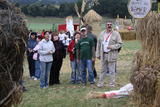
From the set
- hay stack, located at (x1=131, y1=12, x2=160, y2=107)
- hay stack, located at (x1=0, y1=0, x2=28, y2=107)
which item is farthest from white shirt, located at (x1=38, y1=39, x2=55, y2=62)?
hay stack, located at (x1=0, y1=0, x2=28, y2=107)

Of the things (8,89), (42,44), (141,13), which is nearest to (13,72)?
(8,89)

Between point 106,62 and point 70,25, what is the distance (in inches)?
727

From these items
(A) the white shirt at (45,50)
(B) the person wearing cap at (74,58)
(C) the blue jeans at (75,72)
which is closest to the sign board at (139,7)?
(A) the white shirt at (45,50)

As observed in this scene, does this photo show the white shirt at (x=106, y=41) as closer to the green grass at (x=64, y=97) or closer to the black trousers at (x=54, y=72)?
the green grass at (x=64, y=97)

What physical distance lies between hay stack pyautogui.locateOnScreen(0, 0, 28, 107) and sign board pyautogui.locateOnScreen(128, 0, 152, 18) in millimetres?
4452

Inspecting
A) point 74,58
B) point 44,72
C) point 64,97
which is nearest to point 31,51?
point 74,58

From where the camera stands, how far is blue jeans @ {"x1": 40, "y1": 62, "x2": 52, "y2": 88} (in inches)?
459

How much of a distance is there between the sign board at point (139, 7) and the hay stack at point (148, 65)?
24cm

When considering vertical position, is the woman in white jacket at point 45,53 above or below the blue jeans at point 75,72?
above

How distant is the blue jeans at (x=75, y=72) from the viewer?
1270 centimetres

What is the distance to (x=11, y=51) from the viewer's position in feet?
15.0

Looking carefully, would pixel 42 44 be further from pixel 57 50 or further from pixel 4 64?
pixel 4 64

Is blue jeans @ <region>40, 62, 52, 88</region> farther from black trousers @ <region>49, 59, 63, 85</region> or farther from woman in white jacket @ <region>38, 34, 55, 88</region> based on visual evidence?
black trousers @ <region>49, 59, 63, 85</region>

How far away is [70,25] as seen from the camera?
29906mm
